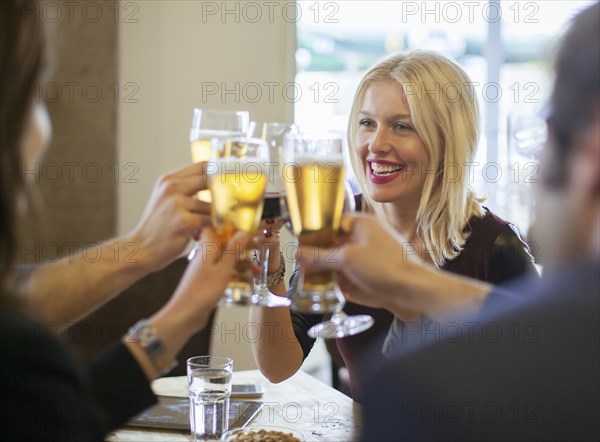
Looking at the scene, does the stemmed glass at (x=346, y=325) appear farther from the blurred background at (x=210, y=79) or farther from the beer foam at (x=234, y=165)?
the blurred background at (x=210, y=79)

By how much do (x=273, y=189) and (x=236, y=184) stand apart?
0.59 feet

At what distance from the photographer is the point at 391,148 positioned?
89.9 inches

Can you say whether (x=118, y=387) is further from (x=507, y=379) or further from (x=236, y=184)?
(x=507, y=379)

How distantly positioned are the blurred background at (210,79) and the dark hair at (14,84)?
5.86 ft

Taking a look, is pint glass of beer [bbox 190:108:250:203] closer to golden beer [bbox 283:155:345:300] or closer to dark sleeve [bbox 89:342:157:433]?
golden beer [bbox 283:155:345:300]

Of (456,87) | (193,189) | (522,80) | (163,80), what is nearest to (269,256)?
(193,189)

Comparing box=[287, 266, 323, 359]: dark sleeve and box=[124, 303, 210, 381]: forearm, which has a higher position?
box=[124, 303, 210, 381]: forearm

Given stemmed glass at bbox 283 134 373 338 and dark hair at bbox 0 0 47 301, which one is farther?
stemmed glass at bbox 283 134 373 338

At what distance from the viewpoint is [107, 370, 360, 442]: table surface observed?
1.66 metres

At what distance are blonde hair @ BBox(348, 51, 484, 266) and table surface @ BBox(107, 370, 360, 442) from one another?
0.55 meters

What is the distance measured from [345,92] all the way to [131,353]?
3.80 metres

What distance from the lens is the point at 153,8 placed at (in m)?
3.46

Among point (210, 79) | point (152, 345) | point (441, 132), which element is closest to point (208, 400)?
point (152, 345)

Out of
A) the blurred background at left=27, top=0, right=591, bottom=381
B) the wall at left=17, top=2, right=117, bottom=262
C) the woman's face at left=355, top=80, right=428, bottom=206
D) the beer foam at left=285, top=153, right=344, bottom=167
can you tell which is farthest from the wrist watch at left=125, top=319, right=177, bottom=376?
the wall at left=17, top=2, right=117, bottom=262
